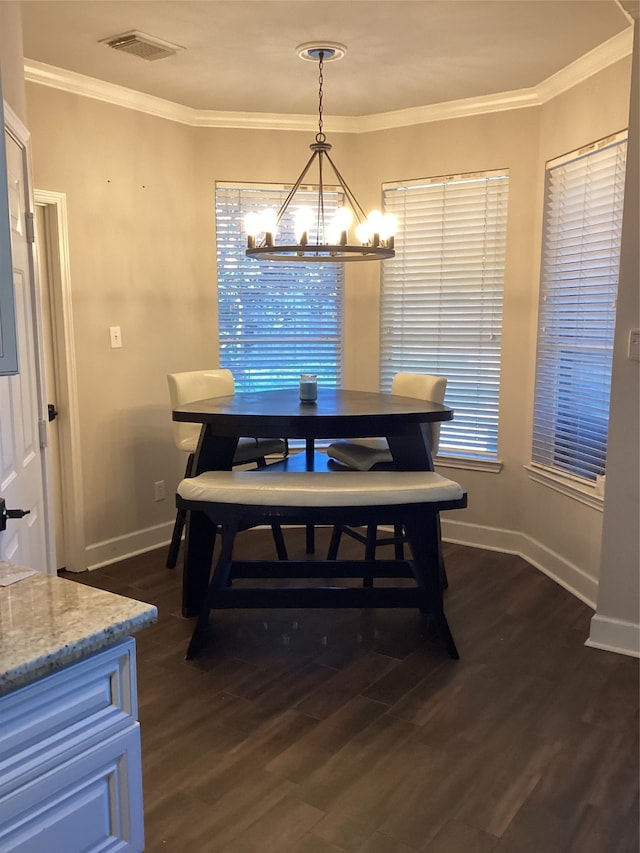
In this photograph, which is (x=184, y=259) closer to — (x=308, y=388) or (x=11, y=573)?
(x=308, y=388)

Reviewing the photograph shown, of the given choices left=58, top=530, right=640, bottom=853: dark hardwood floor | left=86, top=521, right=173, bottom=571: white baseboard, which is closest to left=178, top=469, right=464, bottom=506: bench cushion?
left=58, top=530, right=640, bottom=853: dark hardwood floor

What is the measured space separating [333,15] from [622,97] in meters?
1.37

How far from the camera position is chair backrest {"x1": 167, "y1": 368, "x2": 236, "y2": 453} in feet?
12.4

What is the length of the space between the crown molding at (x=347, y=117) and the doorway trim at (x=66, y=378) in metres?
0.59

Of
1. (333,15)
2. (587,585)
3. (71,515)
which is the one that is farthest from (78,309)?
(587,585)

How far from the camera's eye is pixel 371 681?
2.72m

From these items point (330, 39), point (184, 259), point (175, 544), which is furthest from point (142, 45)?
point (175, 544)

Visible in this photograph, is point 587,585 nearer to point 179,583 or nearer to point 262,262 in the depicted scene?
point 179,583

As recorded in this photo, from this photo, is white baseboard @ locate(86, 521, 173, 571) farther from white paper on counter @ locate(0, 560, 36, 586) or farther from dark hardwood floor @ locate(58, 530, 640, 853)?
white paper on counter @ locate(0, 560, 36, 586)

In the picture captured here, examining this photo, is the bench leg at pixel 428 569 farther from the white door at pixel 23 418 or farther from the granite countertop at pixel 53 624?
the granite countertop at pixel 53 624

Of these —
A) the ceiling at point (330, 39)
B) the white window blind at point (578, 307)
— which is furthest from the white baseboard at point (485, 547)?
the ceiling at point (330, 39)

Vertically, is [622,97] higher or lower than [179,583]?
higher

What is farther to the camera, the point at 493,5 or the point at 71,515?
the point at 71,515

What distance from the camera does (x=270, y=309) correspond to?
4.55 meters
